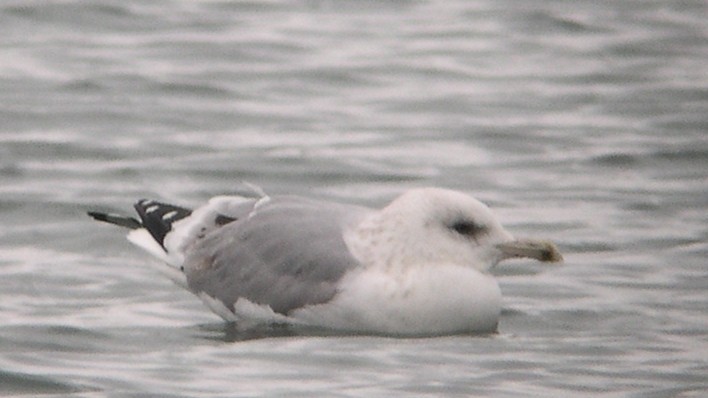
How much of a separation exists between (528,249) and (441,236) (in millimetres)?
398

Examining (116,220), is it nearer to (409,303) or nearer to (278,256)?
(278,256)

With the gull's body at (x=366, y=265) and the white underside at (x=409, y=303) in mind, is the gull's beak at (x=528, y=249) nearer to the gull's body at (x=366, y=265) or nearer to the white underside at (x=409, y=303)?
the gull's body at (x=366, y=265)

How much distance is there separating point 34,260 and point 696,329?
3568 mm

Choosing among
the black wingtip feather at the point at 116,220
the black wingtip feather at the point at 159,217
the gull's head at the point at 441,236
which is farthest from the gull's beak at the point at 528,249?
the black wingtip feather at the point at 116,220

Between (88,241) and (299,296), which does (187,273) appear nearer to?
(299,296)

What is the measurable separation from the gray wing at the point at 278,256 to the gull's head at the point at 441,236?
0.16m

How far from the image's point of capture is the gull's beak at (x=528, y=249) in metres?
9.30

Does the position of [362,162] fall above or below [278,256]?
above

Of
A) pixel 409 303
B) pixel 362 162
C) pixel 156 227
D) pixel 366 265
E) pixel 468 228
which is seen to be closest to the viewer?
pixel 409 303

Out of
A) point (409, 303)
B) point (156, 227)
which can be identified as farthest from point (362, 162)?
point (409, 303)

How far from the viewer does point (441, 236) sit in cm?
930

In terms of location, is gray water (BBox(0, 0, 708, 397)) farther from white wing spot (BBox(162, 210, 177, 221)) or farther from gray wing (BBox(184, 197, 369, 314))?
white wing spot (BBox(162, 210, 177, 221))

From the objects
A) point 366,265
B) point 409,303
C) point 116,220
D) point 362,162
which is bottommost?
point 409,303

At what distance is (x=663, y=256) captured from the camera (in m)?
11.2
